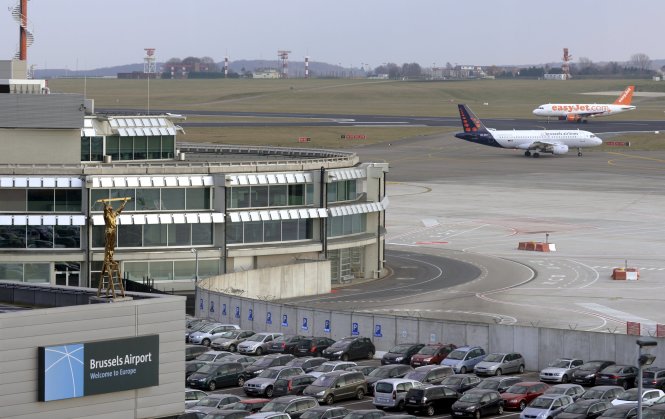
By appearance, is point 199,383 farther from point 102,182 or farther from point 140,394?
point 102,182

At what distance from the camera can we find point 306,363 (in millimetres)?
57750

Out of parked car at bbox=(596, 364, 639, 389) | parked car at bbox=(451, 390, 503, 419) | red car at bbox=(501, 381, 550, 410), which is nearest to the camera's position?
parked car at bbox=(451, 390, 503, 419)

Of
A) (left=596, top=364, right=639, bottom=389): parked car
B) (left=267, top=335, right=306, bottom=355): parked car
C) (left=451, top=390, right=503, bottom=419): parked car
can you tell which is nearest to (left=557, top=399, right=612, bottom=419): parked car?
(left=451, top=390, right=503, bottom=419): parked car

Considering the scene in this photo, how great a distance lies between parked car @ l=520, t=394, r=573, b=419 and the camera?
4947 cm

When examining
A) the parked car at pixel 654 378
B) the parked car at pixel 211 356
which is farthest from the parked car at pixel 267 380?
the parked car at pixel 654 378

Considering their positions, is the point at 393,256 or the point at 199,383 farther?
the point at 393,256

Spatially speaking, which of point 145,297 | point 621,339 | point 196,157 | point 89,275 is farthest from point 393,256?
point 145,297

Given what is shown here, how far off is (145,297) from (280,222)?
5199 cm

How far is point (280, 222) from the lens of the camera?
293ft

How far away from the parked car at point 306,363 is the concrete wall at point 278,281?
2210 centimetres

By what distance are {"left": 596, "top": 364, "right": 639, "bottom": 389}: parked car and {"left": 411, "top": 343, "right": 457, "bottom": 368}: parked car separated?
7701mm

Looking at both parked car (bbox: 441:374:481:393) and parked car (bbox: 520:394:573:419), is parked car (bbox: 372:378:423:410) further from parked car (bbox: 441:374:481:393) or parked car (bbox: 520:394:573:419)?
parked car (bbox: 520:394:573:419)

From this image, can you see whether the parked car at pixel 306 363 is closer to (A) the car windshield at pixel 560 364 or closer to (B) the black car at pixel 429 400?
(B) the black car at pixel 429 400

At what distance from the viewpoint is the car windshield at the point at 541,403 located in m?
50.1
